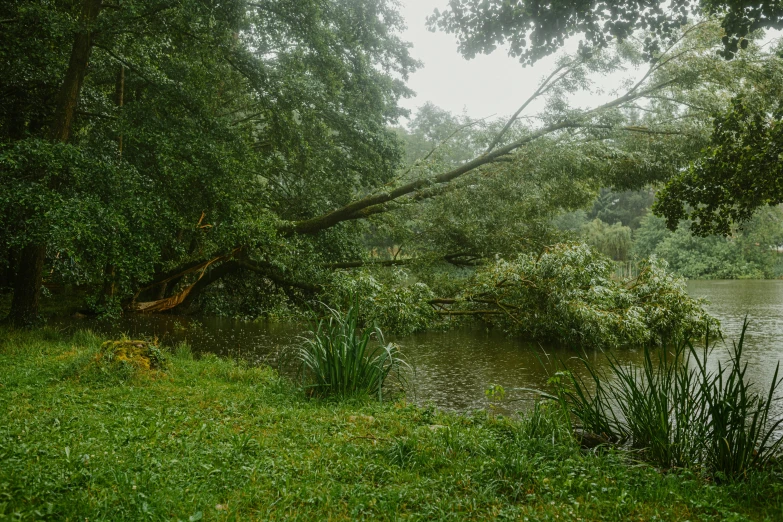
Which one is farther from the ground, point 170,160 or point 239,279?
point 170,160

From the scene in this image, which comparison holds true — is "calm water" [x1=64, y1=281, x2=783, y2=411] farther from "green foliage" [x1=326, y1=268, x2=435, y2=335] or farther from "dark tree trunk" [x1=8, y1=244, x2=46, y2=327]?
"dark tree trunk" [x1=8, y1=244, x2=46, y2=327]

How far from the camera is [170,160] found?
29.2 ft

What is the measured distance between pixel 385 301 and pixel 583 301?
3.81 m

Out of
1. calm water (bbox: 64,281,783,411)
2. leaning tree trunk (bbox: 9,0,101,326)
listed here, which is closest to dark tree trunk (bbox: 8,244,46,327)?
leaning tree trunk (bbox: 9,0,101,326)

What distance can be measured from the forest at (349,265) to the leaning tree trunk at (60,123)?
0.05 meters

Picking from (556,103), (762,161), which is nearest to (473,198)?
(556,103)

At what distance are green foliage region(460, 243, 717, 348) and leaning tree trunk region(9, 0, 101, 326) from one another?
820cm

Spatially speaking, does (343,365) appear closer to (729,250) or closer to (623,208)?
(729,250)

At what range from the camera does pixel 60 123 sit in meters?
8.98

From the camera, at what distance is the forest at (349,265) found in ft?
12.0

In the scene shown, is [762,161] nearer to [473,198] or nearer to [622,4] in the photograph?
[622,4]

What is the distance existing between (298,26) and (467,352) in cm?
682

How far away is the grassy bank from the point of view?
3141 mm

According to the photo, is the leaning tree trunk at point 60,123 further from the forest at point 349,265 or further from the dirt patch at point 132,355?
the dirt patch at point 132,355
